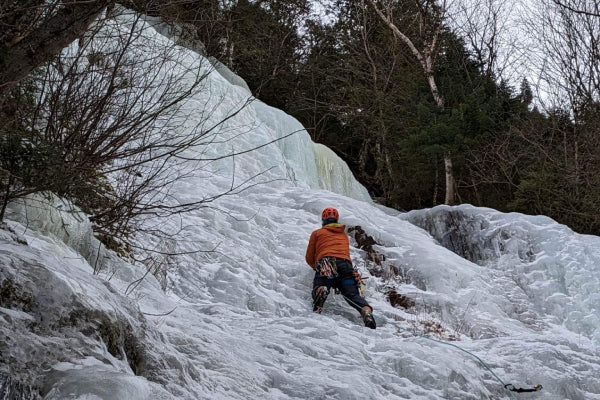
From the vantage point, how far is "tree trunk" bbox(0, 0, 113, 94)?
273cm

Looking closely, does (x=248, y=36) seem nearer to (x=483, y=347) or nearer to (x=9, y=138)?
(x=483, y=347)

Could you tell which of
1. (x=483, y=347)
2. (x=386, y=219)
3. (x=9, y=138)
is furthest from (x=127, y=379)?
(x=386, y=219)

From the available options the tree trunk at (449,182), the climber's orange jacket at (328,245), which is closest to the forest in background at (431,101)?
the tree trunk at (449,182)

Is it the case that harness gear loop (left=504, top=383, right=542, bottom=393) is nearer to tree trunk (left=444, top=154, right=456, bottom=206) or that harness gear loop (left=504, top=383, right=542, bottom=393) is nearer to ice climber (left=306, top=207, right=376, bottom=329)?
ice climber (left=306, top=207, right=376, bottom=329)

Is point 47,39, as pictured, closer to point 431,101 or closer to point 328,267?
point 328,267

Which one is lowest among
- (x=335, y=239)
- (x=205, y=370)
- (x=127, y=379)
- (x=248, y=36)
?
(x=205, y=370)

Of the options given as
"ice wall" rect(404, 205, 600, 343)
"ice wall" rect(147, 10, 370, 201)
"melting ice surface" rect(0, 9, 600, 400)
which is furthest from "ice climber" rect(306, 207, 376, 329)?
"ice wall" rect(147, 10, 370, 201)

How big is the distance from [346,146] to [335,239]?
11547mm

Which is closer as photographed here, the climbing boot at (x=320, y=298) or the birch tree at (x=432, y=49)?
the climbing boot at (x=320, y=298)

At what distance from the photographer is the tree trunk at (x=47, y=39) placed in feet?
8.97

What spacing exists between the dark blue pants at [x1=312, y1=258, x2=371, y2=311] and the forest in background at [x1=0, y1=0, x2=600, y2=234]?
497cm

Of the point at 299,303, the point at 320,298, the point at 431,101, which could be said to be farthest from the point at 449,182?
the point at 320,298

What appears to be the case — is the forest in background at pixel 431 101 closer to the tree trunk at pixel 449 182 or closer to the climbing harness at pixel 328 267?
the tree trunk at pixel 449 182

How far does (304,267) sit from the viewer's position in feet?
23.4
